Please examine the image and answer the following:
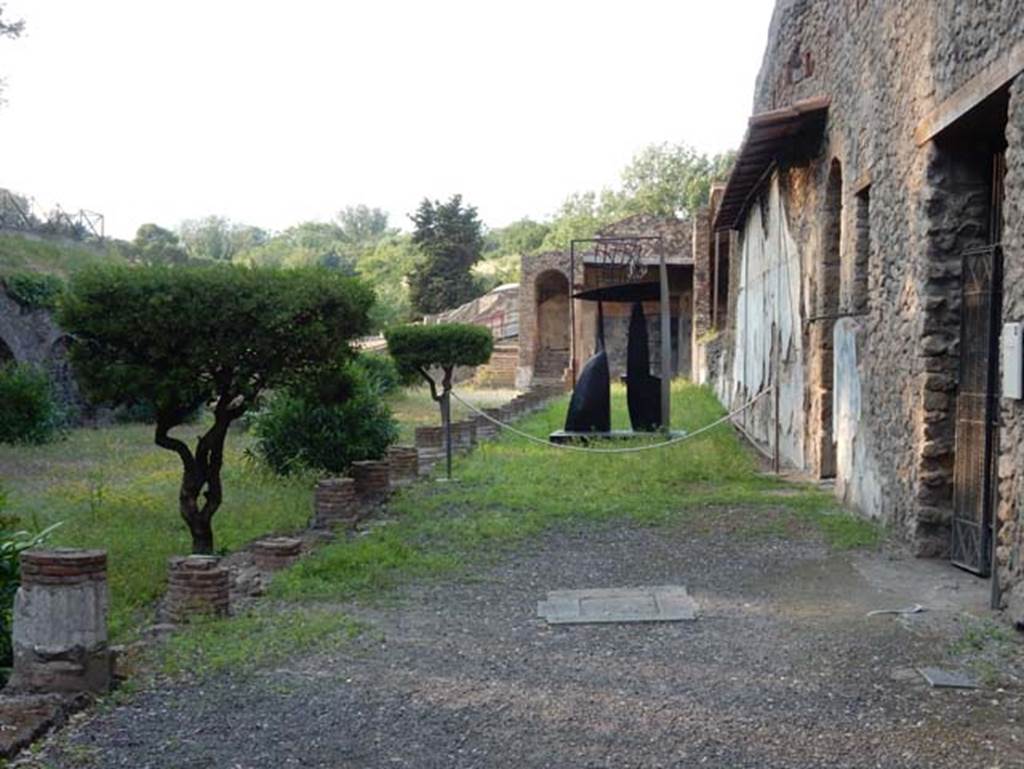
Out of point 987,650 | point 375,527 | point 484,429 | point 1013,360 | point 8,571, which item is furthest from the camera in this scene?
point 484,429

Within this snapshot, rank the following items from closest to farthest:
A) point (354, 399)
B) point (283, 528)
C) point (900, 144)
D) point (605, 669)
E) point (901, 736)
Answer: point (901, 736)
point (605, 669)
point (900, 144)
point (283, 528)
point (354, 399)

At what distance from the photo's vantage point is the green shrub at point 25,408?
15805 mm

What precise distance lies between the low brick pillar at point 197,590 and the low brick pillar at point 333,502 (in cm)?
314

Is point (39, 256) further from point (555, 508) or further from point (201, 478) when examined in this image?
point (555, 508)

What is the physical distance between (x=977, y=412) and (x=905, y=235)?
58.3 inches

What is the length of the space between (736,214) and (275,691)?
15193mm

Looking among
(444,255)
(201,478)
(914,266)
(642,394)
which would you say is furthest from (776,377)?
(444,255)

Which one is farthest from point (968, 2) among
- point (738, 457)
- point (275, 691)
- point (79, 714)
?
point (738, 457)

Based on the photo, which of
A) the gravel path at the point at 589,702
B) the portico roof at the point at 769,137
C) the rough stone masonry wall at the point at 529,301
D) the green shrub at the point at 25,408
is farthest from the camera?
the rough stone masonry wall at the point at 529,301

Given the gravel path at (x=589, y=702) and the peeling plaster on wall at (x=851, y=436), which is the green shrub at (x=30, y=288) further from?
the gravel path at (x=589, y=702)

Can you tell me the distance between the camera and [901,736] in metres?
3.92

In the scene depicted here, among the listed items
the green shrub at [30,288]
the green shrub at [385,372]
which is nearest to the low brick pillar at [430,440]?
the green shrub at [30,288]

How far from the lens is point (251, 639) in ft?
17.7

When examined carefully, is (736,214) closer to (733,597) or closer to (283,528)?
(283,528)
